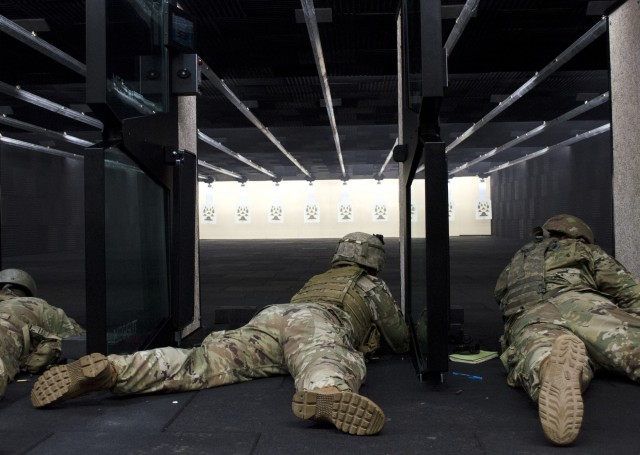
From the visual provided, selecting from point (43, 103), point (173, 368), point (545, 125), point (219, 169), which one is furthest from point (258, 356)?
point (219, 169)

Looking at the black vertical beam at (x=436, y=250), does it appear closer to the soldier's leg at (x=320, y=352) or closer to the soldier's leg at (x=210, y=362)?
the soldier's leg at (x=320, y=352)

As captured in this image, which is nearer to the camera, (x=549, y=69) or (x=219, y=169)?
(x=549, y=69)

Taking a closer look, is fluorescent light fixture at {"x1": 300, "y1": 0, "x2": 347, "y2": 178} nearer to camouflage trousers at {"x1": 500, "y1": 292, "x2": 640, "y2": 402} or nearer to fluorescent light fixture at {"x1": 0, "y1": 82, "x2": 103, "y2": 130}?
camouflage trousers at {"x1": 500, "y1": 292, "x2": 640, "y2": 402}

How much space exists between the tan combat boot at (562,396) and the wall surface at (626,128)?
2.26 metres

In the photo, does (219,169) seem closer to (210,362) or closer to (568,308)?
(210,362)

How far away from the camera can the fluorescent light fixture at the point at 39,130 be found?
10734mm

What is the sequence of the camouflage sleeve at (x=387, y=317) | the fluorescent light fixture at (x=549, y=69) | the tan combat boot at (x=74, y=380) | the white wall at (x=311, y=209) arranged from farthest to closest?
the white wall at (x=311, y=209)
the fluorescent light fixture at (x=549, y=69)
the camouflage sleeve at (x=387, y=317)
the tan combat boot at (x=74, y=380)

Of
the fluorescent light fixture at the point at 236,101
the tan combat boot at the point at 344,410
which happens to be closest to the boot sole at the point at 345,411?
the tan combat boot at the point at 344,410

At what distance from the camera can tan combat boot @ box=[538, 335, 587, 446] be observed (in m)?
1.99

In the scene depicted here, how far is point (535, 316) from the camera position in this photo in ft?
9.57

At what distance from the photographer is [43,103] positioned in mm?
9156

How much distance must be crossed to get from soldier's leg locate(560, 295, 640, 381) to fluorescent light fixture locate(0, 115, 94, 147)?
344 inches

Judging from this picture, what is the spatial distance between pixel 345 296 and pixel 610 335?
4.10 ft

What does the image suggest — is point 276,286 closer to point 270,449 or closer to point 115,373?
point 115,373
